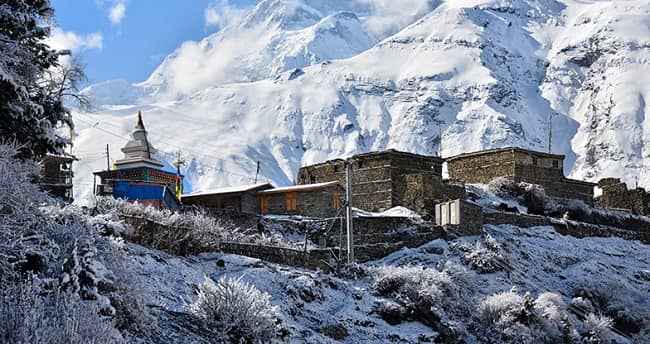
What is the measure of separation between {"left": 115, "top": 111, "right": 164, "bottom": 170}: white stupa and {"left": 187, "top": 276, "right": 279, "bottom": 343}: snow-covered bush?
74.2 ft

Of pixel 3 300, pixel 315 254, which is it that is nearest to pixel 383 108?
pixel 315 254

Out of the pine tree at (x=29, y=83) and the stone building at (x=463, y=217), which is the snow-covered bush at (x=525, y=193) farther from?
the pine tree at (x=29, y=83)

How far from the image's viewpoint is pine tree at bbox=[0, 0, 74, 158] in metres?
15.2

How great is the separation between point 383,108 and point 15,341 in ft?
623

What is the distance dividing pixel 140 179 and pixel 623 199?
142 ft

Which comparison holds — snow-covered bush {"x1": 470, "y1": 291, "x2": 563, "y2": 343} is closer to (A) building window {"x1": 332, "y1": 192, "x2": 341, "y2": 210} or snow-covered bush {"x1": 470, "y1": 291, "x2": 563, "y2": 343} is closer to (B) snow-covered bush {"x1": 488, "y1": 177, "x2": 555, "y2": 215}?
(A) building window {"x1": 332, "y1": 192, "x2": 341, "y2": 210}

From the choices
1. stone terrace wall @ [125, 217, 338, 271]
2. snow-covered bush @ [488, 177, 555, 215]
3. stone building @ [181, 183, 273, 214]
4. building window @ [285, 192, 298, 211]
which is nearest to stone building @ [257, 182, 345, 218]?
building window @ [285, 192, 298, 211]

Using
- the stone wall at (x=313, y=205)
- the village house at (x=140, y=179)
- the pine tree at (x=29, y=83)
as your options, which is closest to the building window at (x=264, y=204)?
the stone wall at (x=313, y=205)

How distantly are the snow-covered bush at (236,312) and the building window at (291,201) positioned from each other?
89.2ft

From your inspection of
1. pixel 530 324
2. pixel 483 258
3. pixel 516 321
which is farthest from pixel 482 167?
pixel 516 321

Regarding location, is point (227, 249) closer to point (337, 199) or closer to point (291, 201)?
point (291, 201)

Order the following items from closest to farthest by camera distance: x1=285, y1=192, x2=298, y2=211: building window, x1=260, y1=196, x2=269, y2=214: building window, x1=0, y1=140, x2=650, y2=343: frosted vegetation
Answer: x1=0, y1=140, x2=650, y2=343: frosted vegetation
x1=285, y1=192, x2=298, y2=211: building window
x1=260, y1=196, x2=269, y2=214: building window

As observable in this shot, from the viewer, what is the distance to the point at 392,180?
4866cm

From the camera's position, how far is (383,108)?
198 m
